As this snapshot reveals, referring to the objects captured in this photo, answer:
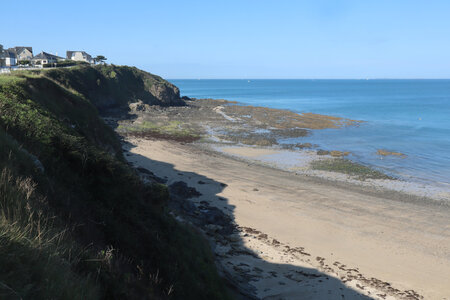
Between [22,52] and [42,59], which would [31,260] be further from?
[22,52]

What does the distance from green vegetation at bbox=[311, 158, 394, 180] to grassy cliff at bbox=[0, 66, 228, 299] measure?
82.4 feet

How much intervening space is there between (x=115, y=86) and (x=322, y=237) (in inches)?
2726

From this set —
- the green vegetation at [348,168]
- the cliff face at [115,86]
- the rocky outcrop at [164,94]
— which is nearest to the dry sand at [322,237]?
the green vegetation at [348,168]

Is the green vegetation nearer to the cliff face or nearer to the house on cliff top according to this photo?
the cliff face

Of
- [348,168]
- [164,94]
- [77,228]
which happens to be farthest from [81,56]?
[77,228]

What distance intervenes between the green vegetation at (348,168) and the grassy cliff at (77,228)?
988 inches

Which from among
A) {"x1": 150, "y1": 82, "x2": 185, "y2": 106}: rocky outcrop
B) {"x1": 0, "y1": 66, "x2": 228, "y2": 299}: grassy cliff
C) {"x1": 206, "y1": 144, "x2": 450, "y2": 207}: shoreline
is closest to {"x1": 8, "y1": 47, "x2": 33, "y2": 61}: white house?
{"x1": 150, "y1": 82, "x2": 185, "y2": 106}: rocky outcrop

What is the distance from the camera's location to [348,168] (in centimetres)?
3475

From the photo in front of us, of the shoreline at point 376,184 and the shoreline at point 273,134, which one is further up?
the shoreline at point 273,134

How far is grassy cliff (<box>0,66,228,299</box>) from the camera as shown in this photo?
4.16 meters

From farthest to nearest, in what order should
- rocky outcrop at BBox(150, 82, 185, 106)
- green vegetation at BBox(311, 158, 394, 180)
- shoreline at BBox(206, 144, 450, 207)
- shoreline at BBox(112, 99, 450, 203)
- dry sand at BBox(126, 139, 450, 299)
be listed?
rocky outcrop at BBox(150, 82, 185, 106) < green vegetation at BBox(311, 158, 394, 180) < shoreline at BBox(112, 99, 450, 203) < shoreline at BBox(206, 144, 450, 207) < dry sand at BBox(126, 139, 450, 299)

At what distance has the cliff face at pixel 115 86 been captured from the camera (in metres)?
57.1

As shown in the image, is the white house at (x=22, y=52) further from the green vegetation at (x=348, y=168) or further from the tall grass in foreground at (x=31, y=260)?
the tall grass in foreground at (x=31, y=260)

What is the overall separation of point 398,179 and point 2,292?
3388 centimetres
